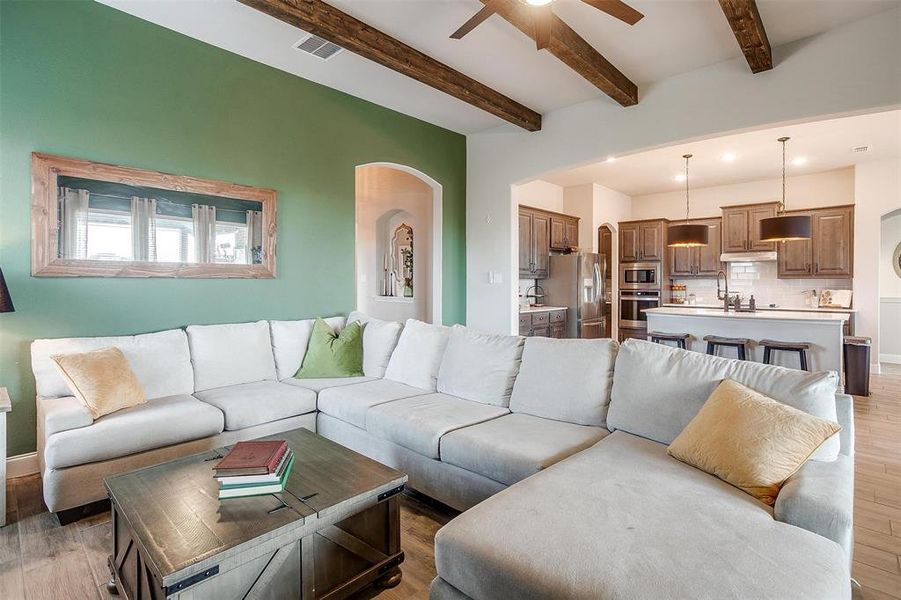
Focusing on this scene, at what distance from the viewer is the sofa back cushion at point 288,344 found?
3713mm

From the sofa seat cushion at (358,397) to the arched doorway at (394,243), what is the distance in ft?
9.68

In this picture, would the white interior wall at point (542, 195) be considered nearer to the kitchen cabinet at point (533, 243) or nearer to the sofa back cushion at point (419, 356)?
the kitchen cabinet at point (533, 243)

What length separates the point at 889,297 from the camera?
722 centimetres

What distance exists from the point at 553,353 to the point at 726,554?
1488 millimetres

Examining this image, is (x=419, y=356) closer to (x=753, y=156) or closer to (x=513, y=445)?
(x=513, y=445)

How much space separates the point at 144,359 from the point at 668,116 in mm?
4620

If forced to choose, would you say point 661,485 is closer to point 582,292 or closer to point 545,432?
point 545,432

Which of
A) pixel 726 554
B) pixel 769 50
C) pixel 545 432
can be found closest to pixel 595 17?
pixel 769 50

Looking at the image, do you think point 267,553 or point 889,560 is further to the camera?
point 889,560

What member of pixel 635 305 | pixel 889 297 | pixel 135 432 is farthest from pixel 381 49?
pixel 889 297

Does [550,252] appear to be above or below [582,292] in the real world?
above

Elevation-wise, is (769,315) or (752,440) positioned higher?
(769,315)

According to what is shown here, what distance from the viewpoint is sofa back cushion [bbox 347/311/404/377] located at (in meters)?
3.65

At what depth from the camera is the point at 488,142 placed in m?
5.53
